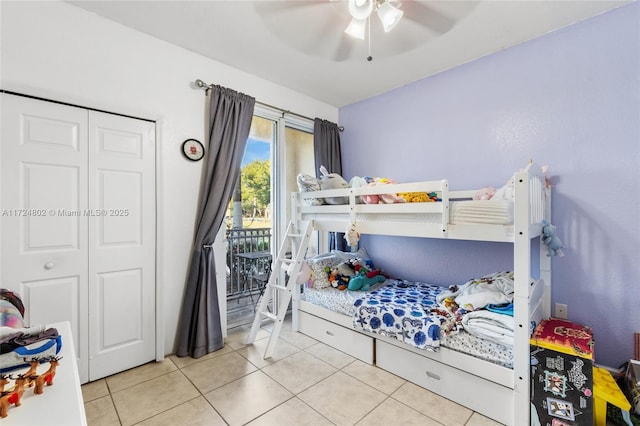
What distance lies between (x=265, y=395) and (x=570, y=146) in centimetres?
287

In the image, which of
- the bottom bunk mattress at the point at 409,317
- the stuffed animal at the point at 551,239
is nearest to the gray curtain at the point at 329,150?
the bottom bunk mattress at the point at 409,317

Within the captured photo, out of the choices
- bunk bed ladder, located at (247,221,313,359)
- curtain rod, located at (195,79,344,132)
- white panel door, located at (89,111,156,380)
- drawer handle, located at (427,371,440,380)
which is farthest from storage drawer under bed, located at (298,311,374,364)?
curtain rod, located at (195,79,344,132)

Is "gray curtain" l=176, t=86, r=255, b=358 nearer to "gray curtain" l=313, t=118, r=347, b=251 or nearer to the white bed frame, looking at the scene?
the white bed frame

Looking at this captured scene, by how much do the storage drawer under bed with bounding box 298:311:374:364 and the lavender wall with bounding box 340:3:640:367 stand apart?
1072 millimetres

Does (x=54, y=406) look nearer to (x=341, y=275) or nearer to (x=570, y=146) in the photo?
(x=341, y=275)

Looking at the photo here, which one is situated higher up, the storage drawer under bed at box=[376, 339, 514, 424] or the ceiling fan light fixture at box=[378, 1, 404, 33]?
the ceiling fan light fixture at box=[378, 1, 404, 33]

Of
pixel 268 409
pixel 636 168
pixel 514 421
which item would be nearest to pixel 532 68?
pixel 636 168

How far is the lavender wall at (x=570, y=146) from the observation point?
1.99 meters

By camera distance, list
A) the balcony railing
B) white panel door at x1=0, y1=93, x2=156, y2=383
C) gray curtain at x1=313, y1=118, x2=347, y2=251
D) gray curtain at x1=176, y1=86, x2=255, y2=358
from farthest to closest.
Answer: gray curtain at x1=313, y1=118, x2=347, y2=251 < the balcony railing < gray curtain at x1=176, y1=86, x2=255, y2=358 < white panel door at x1=0, y1=93, x2=156, y2=383

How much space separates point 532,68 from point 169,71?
119 inches

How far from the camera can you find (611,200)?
6.69 feet

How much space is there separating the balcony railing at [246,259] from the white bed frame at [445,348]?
39.9 inches

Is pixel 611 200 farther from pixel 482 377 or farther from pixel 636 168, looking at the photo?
pixel 482 377

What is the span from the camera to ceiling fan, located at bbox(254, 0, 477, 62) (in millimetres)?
1802
